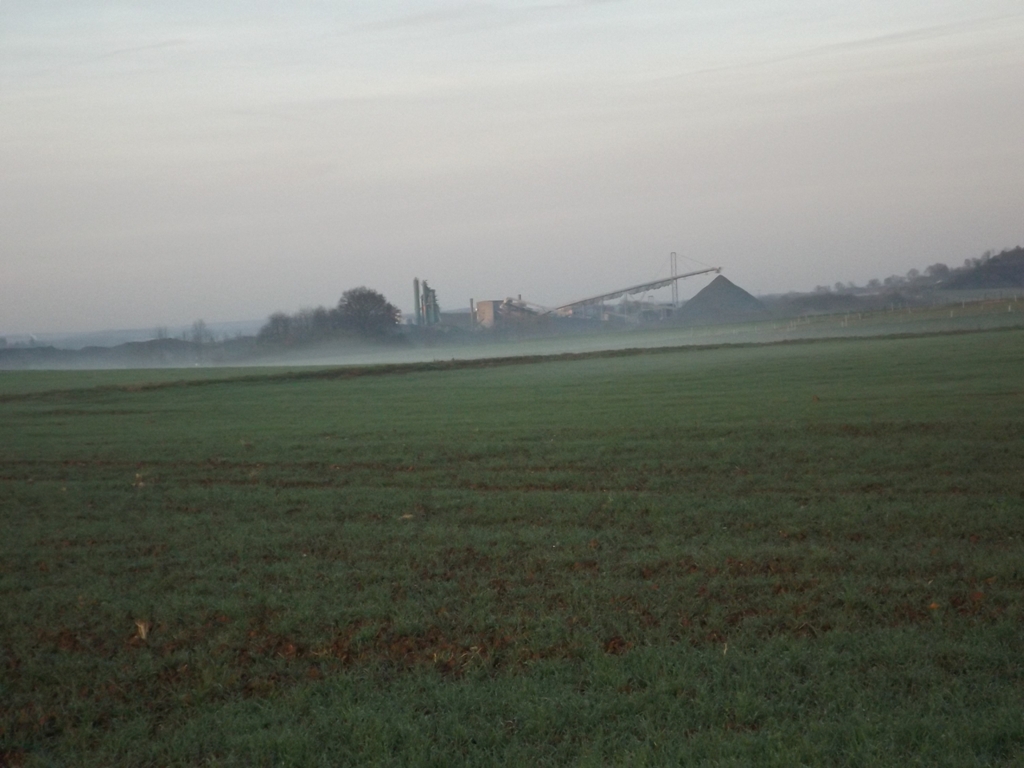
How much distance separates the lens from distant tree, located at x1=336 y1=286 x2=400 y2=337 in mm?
102000

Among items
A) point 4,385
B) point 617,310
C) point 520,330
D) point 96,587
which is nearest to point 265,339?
point 520,330

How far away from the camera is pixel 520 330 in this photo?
107m

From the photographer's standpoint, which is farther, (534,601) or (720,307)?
(720,307)

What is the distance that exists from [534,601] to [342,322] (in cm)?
9769

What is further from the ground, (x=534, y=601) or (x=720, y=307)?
(x=720, y=307)

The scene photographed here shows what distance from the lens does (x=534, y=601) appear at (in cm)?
813

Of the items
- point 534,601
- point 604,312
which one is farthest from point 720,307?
point 534,601

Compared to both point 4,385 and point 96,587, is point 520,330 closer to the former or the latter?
point 4,385

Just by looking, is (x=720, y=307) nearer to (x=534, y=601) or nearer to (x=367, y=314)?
(x=367, y=314)

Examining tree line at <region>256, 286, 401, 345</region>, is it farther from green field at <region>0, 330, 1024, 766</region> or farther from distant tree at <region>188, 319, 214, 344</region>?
green field at <region>0, 330, 1024, 766</region>

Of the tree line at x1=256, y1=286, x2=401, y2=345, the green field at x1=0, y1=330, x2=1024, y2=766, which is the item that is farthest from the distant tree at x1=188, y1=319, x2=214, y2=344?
the green field at x1=0, y1=330, x2=1024, y2=766

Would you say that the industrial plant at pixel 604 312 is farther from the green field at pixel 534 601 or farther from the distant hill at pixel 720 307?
the green field at pixel 534 601

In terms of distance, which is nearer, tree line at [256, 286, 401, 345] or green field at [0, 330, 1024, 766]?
green field at [0, 330, 1024, 766]

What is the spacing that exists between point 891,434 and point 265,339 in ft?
302
